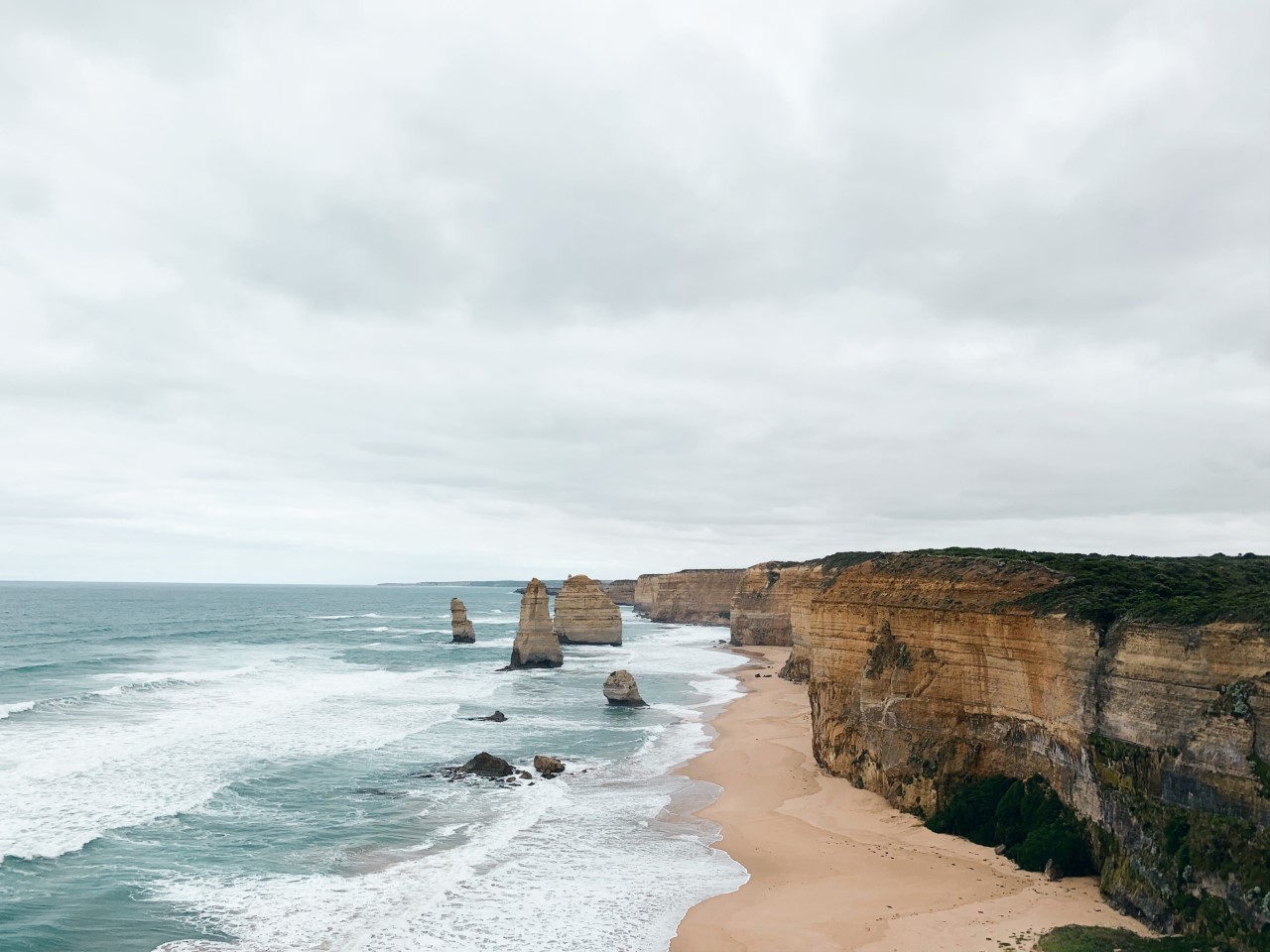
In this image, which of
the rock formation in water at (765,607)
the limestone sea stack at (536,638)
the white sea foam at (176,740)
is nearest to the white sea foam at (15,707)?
the white sea foam at (176,740)

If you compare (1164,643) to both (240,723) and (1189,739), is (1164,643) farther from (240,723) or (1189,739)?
(240,723)

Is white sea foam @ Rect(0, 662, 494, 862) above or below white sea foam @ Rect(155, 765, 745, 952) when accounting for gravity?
above

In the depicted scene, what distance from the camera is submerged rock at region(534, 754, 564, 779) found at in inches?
1313

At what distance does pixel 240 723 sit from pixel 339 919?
2659 cm

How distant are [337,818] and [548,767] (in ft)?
28.8

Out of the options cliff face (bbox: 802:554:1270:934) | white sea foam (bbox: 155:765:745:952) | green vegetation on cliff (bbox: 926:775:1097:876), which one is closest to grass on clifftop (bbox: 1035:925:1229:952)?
cliff face (bbox: 802:554:1270:934)

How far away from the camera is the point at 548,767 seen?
110 feet

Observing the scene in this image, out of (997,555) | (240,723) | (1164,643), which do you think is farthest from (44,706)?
(1164,643)

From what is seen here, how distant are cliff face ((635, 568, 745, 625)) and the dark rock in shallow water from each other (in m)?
93.5

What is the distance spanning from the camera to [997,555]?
27.7 meters

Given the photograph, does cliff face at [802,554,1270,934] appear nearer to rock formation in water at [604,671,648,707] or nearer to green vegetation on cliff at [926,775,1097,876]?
green vegetation on cliff at [926,775,1097,876]

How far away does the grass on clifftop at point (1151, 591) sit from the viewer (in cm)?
1720

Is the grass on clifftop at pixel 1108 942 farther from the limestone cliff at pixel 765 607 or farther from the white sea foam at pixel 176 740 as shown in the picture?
the limestone cliff at pixel 765 607

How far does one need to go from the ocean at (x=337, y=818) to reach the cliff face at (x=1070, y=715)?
671 centimetres
